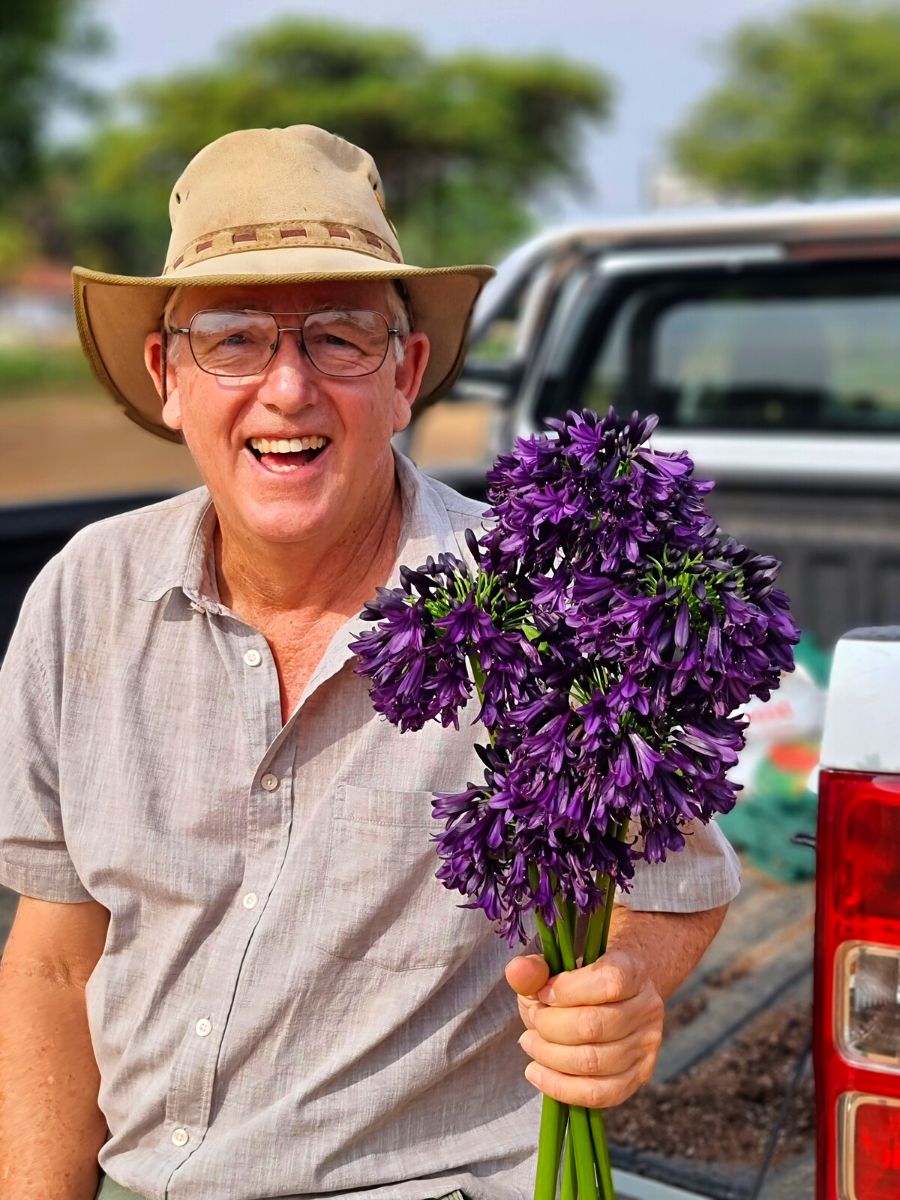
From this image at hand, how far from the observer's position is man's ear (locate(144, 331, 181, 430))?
190 cm

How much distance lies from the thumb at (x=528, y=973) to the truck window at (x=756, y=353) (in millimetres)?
3543

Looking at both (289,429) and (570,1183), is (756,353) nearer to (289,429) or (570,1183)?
(289,429)

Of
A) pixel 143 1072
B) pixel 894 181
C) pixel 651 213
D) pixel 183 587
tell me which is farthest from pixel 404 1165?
pixel 894 181

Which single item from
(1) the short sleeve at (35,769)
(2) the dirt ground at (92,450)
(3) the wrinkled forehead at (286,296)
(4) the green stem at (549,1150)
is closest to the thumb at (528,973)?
(4) the green stem at (549,1150)

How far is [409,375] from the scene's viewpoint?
1.97 m

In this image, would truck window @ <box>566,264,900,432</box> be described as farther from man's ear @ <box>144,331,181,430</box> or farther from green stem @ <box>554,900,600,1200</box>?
green stem @ <box>554,900,600,1200</box>

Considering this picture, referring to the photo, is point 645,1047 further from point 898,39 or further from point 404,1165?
point 898,39

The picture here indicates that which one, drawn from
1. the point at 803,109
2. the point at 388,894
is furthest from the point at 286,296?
the point at 803,109

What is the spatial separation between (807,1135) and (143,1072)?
1.27 meters

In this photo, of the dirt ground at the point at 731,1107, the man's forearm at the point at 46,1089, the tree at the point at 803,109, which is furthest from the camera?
the tree at the point at 803,109

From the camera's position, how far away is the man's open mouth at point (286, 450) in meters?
1.75

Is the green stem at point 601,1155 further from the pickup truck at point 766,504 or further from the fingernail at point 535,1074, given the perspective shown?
the pickup truck at point 766,504

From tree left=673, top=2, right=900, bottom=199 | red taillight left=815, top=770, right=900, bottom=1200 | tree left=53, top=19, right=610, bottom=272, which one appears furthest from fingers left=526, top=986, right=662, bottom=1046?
tree left=53, top=19, right=610, bottom=272

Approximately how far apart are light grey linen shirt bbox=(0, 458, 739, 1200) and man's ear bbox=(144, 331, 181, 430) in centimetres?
20
